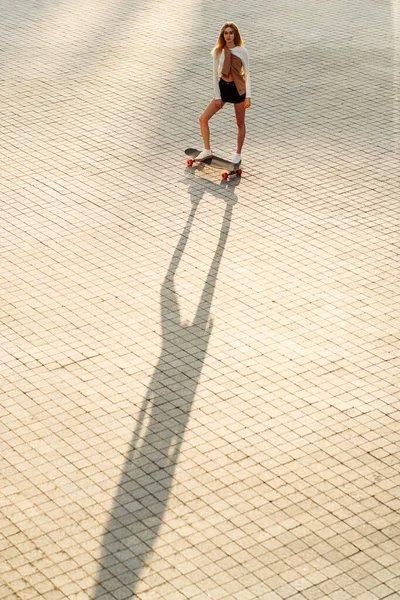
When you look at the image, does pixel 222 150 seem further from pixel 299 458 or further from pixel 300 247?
pixel 299 458

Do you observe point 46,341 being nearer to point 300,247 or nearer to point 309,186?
point 300,247

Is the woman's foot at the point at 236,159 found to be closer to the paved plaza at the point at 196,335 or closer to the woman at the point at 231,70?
the paved plaza at the point at 196,335

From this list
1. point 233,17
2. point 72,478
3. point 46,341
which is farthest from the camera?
point 233,17

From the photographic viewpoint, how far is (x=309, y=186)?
11227 mm

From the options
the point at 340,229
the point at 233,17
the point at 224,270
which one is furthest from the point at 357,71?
the point at 224,270

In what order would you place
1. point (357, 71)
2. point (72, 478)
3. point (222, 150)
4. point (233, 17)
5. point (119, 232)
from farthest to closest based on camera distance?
1. point (233, 17)
2. point (357, 71)
3. point (222, 150)
4. point (119, 232)
5. point (72, 478)

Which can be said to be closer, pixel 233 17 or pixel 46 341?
pixel 46 341

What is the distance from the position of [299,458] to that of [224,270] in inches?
108

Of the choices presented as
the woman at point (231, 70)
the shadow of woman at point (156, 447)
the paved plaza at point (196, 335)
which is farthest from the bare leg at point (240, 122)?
the shadow of woman at point (156, 447)

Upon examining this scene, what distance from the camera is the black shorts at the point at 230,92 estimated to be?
11102 millimetres

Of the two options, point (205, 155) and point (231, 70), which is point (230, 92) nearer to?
point (231, 70)

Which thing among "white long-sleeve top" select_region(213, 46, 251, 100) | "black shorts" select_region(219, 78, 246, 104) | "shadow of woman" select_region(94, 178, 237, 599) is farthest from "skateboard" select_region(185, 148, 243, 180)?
"shadow of woman" select_region(94, 178, 237, 599)

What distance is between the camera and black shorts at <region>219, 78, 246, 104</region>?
11102 mm

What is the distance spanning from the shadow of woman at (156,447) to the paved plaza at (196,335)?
0.06ft
